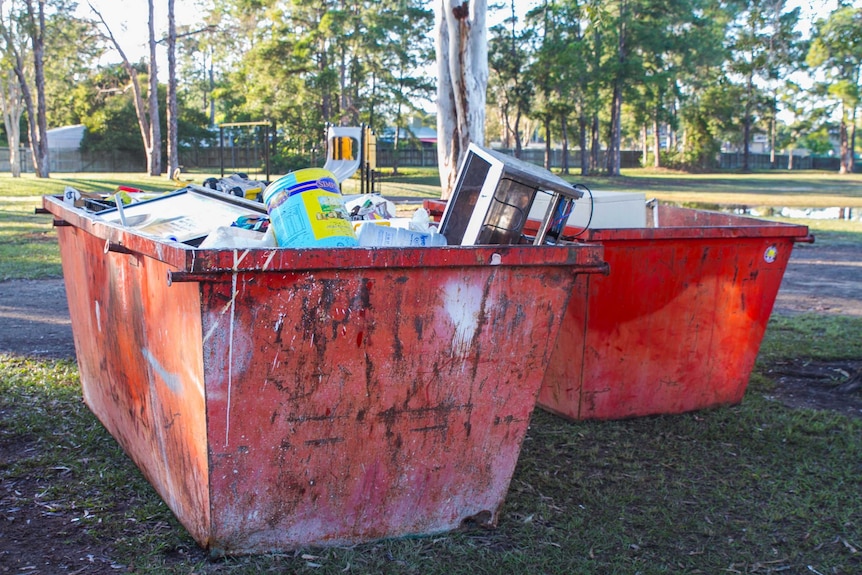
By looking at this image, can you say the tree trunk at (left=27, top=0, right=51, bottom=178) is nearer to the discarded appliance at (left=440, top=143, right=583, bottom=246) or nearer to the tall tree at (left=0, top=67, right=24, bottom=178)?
the tall tree at (left=0, top=67, right=24, bottom=178)

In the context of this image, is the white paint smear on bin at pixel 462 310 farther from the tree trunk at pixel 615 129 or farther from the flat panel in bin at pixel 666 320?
the tree trunk at pixel 615 129

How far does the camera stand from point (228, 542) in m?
2.89

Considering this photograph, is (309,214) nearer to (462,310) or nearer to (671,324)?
(462,310)

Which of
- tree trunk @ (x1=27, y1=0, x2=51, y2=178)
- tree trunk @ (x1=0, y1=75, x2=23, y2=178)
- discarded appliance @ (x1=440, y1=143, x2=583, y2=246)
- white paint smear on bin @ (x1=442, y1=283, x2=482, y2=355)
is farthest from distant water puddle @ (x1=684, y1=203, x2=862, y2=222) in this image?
tree trunk @ (x1=0, y1=75, x2=23, y2=178)

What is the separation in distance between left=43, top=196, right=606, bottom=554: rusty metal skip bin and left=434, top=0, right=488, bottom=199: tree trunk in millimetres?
7664

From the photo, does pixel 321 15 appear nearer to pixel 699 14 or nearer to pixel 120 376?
pixel 699 14

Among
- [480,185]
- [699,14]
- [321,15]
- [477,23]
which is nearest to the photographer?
[480,185]

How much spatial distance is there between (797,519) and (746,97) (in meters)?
59.4

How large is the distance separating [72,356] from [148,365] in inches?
120

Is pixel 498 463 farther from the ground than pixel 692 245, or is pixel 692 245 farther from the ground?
pixel 692 245

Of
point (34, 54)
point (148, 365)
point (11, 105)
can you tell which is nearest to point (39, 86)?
point (34, 54)

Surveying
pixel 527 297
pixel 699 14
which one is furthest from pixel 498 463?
pixel 699 14

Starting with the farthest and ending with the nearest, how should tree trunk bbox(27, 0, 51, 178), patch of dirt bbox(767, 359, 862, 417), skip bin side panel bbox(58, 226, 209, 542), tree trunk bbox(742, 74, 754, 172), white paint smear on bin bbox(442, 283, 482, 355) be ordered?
tree trunk bbox(742, 74, 754, 172) < tree trunk bbox(27, 0, 51, 178) < patch of dirt bbox(767, 359, 862, 417) < white paint smear on bin bbox(442, 283, 482, 355) < skip bin side panel bbox(58, 226, 209, 542)

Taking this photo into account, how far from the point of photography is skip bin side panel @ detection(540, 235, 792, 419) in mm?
4574
